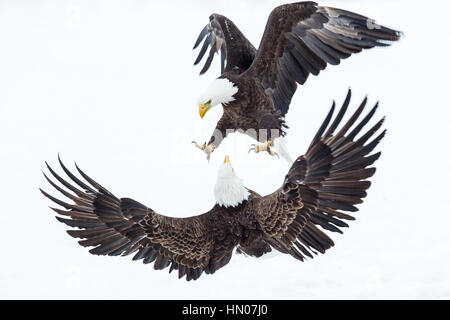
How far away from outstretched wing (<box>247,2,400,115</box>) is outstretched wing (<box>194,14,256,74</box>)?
0.79 feet

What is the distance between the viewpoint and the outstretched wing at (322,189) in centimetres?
283

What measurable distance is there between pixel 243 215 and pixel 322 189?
Result: 0.37 meters

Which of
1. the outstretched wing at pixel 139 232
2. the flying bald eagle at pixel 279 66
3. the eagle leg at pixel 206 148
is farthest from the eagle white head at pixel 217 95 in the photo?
the outstretched wing at pixel 139 232

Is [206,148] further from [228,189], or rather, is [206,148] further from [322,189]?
[322,189]

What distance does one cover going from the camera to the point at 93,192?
3252mm

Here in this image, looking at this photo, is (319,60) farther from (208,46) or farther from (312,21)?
(208,46)

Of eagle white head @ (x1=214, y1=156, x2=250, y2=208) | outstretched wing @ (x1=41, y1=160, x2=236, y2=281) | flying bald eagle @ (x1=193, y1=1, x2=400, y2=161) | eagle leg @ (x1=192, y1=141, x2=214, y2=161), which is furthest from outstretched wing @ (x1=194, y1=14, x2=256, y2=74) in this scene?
outstretched wing @ (x1=41, y1=160, x2=236, y2=281)

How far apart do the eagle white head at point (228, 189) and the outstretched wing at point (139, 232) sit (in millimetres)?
126

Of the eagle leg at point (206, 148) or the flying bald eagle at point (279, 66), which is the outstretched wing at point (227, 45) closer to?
the flying bald eagle at point (279, 66)

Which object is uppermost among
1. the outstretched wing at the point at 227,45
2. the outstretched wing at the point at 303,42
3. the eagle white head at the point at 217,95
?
the outstretched wing at the point at 227,45

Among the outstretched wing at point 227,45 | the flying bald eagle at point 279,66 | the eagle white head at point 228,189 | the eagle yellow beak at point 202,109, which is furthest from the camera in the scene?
the outstretched wing at point 227,45

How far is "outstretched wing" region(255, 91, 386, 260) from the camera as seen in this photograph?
283cm

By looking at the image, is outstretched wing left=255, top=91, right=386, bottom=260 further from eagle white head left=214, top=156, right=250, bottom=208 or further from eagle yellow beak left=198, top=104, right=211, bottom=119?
eagle yellow beak left=198, top=104, right=211, bottom=119

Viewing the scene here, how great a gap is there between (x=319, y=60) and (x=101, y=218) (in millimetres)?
1288
